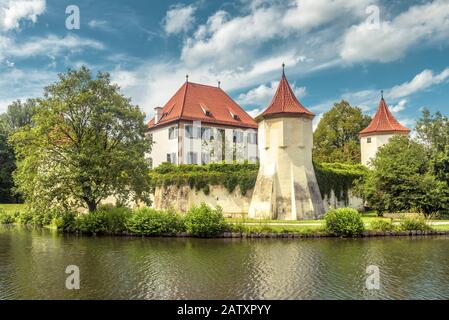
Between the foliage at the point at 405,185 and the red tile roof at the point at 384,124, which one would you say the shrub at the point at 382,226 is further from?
the red tile roof at the point at 384,124

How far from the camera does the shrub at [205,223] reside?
22.0 meters

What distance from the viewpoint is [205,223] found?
22.0 meters

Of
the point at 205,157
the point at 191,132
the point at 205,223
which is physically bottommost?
the point at 205,223

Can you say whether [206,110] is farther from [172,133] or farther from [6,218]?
[6,218]

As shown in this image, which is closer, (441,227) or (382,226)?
(382,226)

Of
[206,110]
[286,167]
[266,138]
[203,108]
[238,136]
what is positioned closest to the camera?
[286,167]

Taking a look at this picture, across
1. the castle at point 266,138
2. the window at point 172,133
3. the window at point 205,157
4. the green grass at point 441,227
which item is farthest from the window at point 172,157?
the green grass at point 441,227

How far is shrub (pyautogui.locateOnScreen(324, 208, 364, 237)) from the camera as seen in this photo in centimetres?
2145

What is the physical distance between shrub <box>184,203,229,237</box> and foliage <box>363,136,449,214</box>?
537 inches

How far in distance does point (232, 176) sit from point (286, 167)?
514 cm

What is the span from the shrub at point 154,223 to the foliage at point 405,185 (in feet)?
50.3

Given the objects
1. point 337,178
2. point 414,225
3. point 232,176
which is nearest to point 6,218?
point 232,176
